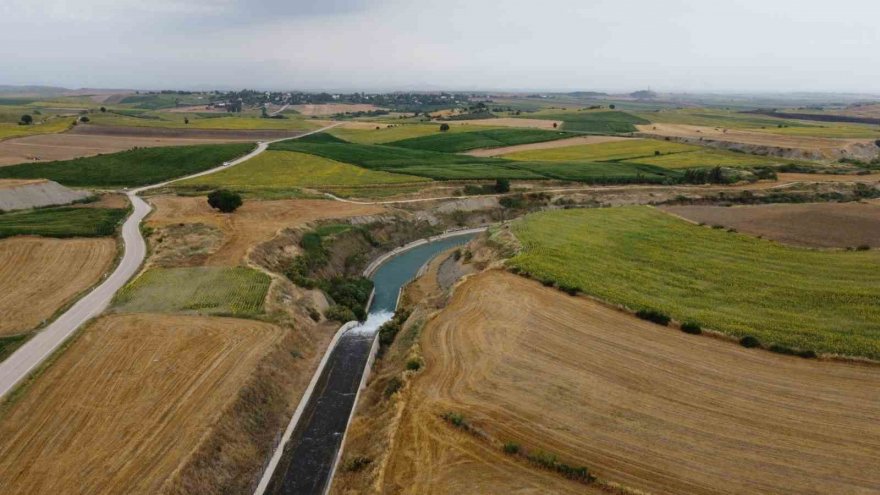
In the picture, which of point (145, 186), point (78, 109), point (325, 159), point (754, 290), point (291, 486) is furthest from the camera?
point (78, 109)

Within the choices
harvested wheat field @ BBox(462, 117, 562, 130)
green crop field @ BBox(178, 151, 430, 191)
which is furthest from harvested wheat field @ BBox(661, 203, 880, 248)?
harvested wheat field @ BBox(462, 117, 562, 130)

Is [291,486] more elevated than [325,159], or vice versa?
[325,159]

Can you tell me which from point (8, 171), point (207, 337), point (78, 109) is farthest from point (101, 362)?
point (78, 109)

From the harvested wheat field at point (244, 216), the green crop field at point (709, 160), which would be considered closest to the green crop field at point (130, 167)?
the harvested wheat field at point (244, 216)

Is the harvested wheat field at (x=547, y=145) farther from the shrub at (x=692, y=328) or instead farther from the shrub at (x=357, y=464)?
the shrub at (x=357, y=464)

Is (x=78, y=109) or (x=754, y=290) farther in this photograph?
(x=78, y=109)

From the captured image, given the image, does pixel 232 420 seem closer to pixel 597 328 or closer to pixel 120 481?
pixel 120 481

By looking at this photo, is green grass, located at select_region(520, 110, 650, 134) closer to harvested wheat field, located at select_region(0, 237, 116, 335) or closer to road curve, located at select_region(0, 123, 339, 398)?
road curve, located at select_region(0, 123, 339, 398)
